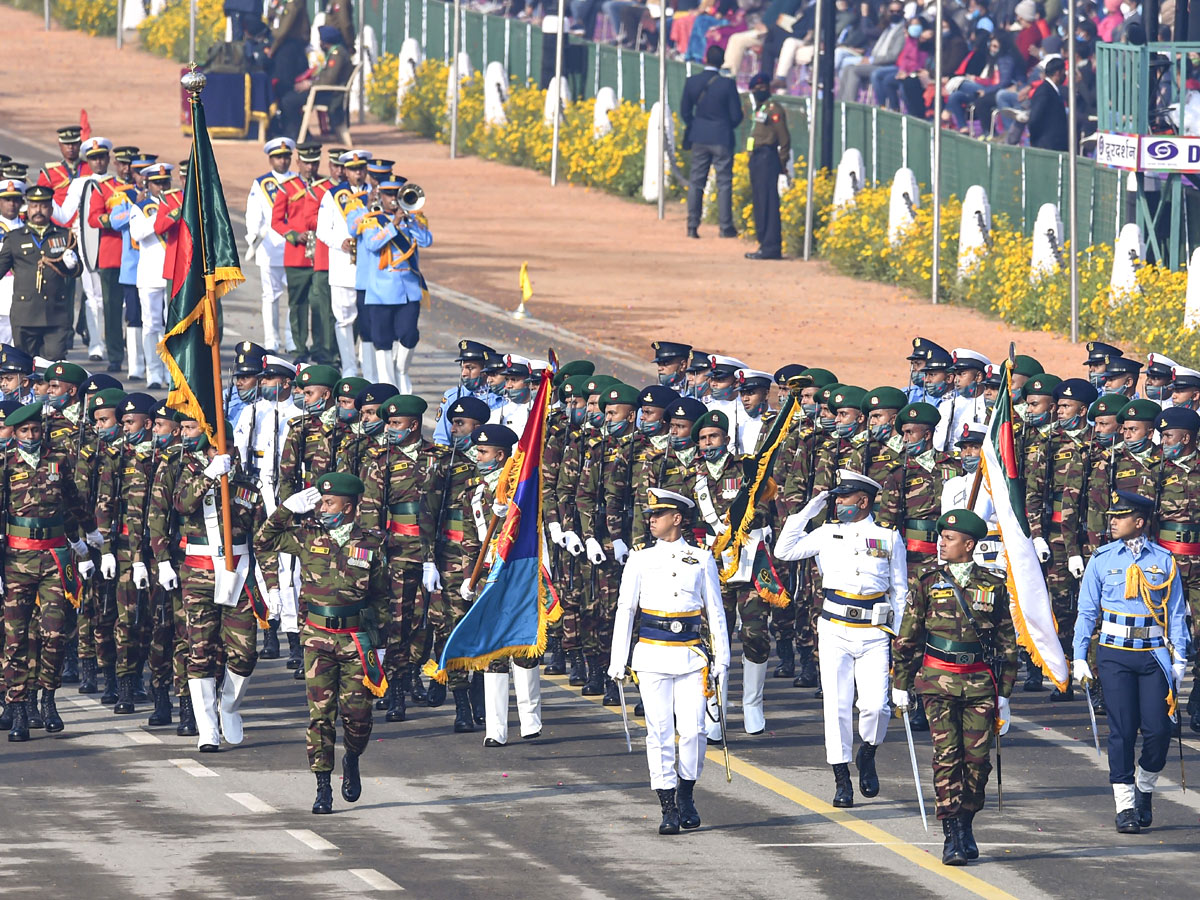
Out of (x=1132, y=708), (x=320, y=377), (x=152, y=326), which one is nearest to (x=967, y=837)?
(x=1132, y=708)

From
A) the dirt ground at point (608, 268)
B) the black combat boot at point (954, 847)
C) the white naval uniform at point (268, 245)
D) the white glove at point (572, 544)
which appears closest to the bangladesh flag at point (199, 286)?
the white glove at point (572, 544)

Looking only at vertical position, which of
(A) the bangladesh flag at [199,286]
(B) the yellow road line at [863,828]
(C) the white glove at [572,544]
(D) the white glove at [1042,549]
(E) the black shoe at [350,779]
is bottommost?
(B) the yellow road line at [863,828]

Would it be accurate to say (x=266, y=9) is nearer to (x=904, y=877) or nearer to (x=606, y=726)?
(x=606, y=726)

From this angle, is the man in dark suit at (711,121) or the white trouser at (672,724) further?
the man in dark suit at (711,121)

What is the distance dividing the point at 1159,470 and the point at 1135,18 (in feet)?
57.7

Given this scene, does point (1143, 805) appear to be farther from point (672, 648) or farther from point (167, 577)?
point (167, 577)

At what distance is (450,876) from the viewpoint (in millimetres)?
13641

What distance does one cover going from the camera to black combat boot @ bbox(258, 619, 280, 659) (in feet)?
62.9

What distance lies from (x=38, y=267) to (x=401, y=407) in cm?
845

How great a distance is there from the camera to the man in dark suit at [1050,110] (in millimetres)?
32938

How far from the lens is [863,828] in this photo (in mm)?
14695

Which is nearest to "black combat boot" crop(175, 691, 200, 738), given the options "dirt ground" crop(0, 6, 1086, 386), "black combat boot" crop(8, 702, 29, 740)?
"black combat boot" crop(8, 702, 29, 740)

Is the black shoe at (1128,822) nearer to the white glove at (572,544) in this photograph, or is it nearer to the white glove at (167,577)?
the white glove at (572,544)

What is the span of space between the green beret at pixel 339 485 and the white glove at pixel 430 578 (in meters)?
1.91
